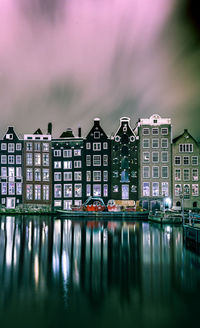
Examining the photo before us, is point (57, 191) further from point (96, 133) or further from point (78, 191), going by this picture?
point (96, 133)

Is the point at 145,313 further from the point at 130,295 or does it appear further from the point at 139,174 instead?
the point at 139,174

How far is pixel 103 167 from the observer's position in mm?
67250

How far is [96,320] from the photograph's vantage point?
13.8 meters

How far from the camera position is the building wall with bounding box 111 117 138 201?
2621 inches

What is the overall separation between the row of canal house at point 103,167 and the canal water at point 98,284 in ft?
115

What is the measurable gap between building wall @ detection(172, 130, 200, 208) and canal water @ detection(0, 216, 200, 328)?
35455 mm

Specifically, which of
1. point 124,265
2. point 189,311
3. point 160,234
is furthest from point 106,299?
point 160,234

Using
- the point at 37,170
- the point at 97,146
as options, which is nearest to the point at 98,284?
the point at 97,146

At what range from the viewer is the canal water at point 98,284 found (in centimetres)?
1412

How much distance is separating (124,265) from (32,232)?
64.1 feet

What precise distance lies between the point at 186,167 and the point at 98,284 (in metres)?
52.4

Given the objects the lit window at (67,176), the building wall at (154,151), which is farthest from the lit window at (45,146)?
the building wall at (154,151)

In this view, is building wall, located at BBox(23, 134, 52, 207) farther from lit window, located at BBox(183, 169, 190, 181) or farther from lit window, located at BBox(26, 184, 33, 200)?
lit window, located at BBox(183, 169, 190, 181)

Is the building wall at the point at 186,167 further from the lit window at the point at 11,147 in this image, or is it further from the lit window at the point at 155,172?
the lit window at the point at 11,147
